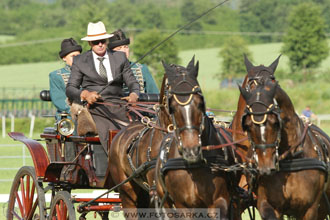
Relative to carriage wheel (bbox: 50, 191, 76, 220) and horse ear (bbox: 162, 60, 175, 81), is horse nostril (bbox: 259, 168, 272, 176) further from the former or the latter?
carriage wheel (bbox: 50, 191, 76, 220)

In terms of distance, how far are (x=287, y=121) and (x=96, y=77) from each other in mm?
2624

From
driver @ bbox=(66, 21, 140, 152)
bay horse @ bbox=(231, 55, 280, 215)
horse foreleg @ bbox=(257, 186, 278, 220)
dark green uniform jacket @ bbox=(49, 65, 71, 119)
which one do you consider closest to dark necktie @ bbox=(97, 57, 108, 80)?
driver @ bbox=(66, 21, 140, 152)

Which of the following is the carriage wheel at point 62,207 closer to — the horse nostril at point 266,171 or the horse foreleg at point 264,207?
the horse foreleg at point 264,207

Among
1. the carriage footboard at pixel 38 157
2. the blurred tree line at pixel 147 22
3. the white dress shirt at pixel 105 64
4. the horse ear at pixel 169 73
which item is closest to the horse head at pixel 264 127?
the horse ear at pixel 169 73

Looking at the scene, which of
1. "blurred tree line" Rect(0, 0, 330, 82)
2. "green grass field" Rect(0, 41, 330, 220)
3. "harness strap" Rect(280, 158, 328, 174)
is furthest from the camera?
"blurred tree line" Rect(0, 0, 330, 82)

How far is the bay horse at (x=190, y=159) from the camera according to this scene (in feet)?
18.3

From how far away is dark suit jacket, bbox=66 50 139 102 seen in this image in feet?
25.4

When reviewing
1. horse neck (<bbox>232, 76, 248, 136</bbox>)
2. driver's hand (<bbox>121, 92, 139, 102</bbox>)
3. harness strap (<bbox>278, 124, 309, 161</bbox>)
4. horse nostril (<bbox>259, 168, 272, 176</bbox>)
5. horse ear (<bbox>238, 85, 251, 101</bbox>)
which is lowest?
horse nostril (<bbox>259, 168, 272, 176</bbox>)

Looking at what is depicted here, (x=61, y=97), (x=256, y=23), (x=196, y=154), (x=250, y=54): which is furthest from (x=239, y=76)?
(x=196, y=154)

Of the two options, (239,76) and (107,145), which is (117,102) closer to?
(107,145)

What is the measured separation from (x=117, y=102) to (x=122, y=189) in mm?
931

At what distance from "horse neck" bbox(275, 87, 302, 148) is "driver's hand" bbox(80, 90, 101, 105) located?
7.55 feet

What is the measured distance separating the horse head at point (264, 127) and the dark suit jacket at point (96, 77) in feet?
7.94

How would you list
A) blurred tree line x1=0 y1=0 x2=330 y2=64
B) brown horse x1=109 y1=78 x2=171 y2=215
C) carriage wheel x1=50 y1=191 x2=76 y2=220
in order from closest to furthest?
brown horse x1=109 y1=78 x2=171 y2=215 < carriage wheel x1=50 y1=191 x2=76 y2=220 < blurred tree line x1=0 y1=0 x2=330 y2=64
